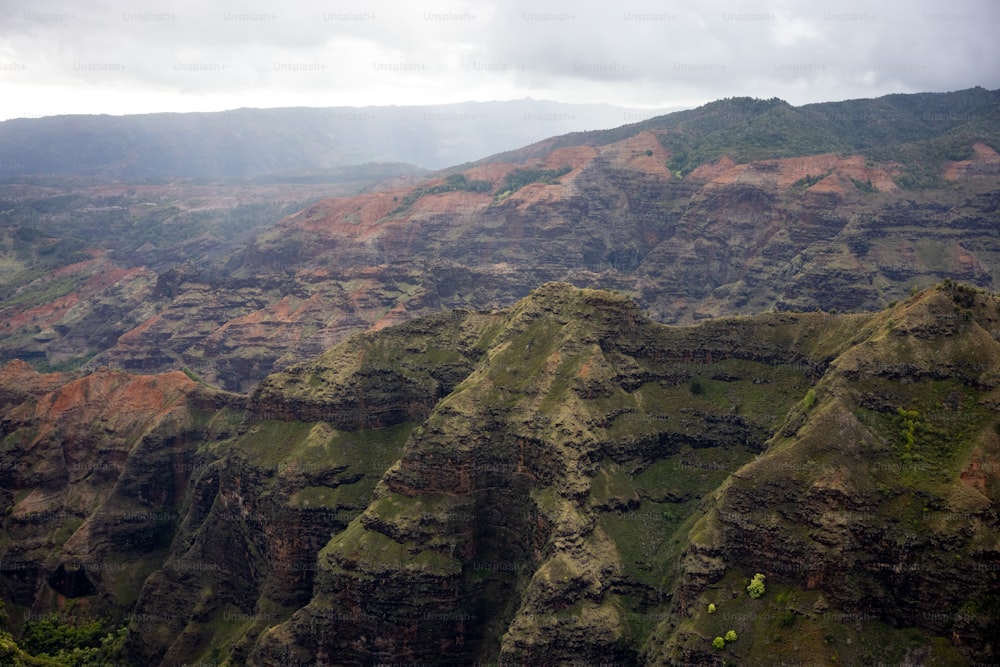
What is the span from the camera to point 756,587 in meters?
76.6

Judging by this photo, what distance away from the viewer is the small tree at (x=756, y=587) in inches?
3009

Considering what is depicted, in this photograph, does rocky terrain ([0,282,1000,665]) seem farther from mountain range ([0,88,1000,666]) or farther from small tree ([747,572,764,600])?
small tree ([747,572,764,600])

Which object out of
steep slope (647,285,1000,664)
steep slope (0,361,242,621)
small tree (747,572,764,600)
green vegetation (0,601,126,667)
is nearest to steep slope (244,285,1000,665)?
steep slope (647,285,1000,664)

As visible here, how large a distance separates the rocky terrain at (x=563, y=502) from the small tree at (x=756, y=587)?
40cm

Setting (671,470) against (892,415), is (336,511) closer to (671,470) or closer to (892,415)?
(671,470)

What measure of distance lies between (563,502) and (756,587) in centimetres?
2194

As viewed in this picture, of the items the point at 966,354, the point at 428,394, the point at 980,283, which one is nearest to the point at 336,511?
the point at 428,394

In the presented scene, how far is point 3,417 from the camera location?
151 meters

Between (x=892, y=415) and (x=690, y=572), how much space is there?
24.7 meters

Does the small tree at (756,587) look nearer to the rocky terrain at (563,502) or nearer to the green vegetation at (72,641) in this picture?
the rocky terrain at (563,502)

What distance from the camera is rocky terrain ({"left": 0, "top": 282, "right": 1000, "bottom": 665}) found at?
2938 inches

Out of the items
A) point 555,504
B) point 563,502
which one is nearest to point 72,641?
point 555,504

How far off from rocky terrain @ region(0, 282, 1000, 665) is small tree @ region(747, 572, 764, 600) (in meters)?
0.40

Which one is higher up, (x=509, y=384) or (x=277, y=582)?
(x=509, y=384)
